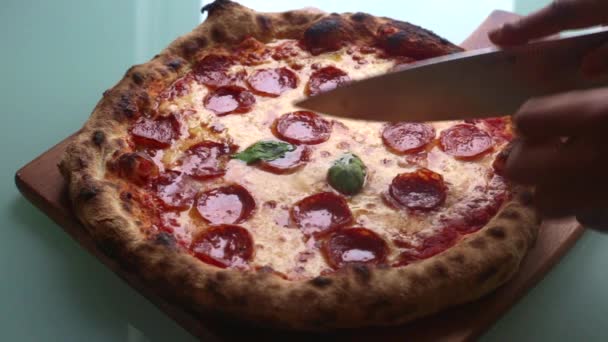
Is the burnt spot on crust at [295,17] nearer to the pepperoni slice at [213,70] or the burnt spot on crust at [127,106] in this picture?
the pepperoni slice at [213,70]

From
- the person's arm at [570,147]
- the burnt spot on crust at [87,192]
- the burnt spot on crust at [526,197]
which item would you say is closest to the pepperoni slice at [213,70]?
the burnt spot on crust at [87,192]

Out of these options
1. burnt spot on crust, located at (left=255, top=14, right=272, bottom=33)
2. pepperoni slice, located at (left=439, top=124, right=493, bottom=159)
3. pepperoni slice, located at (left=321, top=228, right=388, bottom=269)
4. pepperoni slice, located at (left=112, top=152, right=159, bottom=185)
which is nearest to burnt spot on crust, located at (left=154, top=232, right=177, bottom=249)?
pepperoni slice, located at (left=112, top=152, right=159, bottom=185)

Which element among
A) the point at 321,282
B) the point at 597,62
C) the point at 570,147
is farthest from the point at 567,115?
the point at 321,282

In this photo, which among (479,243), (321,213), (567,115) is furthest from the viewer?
(321,213)

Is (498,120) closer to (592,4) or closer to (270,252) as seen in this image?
(592,4)

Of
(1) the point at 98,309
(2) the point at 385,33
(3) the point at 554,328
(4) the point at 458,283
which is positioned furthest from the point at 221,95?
(3) the point at 554,328

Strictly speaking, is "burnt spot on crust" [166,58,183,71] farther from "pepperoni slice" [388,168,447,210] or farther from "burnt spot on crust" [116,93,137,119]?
"pepperoni slice" [388,168,447,210]

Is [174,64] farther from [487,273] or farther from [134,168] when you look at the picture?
[487,273]
